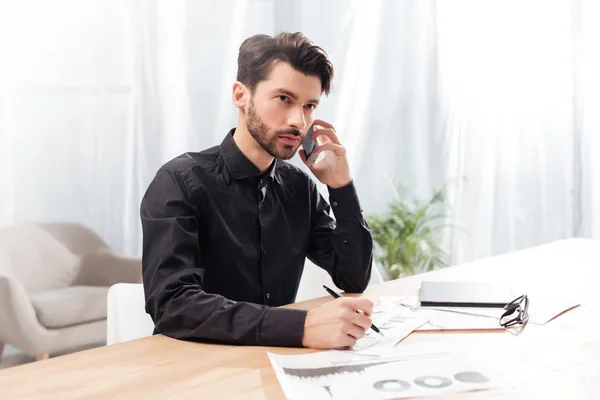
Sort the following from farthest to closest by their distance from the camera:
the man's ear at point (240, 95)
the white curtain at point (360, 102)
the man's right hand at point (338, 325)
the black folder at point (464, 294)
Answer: the white curtain at point (360, 102), the man's ear at point (240, 95), the black folder at point (464, 294), the man's right hand at point (338, 325)

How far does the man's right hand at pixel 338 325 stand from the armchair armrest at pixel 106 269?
155 cm

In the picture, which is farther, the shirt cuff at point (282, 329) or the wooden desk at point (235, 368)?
the shirt cuff at point (282, 329)

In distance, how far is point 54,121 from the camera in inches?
96.0

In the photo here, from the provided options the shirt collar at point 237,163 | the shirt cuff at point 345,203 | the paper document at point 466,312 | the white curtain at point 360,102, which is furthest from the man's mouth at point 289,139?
the white curtain at point 360,102

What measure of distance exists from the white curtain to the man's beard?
1.15m

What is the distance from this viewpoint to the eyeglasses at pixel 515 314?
1358mm

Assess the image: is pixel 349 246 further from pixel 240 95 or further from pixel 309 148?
pixel 240 95

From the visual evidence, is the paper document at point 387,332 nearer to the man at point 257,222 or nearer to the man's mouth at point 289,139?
the man at point 257,222

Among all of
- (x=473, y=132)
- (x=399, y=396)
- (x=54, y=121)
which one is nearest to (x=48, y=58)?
(x=54, y=121)

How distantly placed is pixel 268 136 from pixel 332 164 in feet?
0.77

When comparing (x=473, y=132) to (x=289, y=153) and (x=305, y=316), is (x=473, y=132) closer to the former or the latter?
(x=289, y=153)

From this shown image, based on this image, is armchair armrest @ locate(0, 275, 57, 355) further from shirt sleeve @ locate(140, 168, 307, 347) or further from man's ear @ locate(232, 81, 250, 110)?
man's ear @ locate(232, 81, 250, 110)

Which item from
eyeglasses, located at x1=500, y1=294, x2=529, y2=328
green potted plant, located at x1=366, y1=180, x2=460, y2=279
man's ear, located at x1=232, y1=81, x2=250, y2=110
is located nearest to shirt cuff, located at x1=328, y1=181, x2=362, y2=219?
man's ear, located at x1=232, y1=81, x2=250, y2=110

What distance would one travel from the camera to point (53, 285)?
7.98 ft
